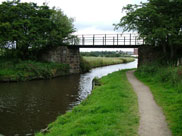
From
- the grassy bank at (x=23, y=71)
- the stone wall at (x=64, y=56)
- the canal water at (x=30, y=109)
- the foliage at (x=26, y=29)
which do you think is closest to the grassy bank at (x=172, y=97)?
the canal water at (x=30, y=109)

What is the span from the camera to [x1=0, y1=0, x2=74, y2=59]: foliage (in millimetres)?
26281

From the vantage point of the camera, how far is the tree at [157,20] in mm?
18938

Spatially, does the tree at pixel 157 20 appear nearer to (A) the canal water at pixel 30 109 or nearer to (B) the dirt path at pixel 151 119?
(A) the canal water at pixel 30 109

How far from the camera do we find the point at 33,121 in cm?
1031

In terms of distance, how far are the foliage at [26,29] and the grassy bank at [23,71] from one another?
2201 millimetres

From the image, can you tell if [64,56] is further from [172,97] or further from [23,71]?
[172,97]

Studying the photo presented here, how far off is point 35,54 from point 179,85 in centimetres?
2310

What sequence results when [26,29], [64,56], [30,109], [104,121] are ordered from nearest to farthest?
[104,121] < [30,109] < [26,29] < [64,56]

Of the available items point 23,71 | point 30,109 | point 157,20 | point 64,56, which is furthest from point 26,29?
point 30,109

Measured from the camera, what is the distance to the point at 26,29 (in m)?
27.9

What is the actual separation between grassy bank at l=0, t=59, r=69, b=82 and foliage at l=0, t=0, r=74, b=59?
7.22 ft

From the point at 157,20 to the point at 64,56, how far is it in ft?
52.2

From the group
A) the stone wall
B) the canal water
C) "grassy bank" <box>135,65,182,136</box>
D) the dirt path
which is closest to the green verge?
the dirt path

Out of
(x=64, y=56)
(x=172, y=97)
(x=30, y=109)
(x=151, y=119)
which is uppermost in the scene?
(x=64, y=56)
